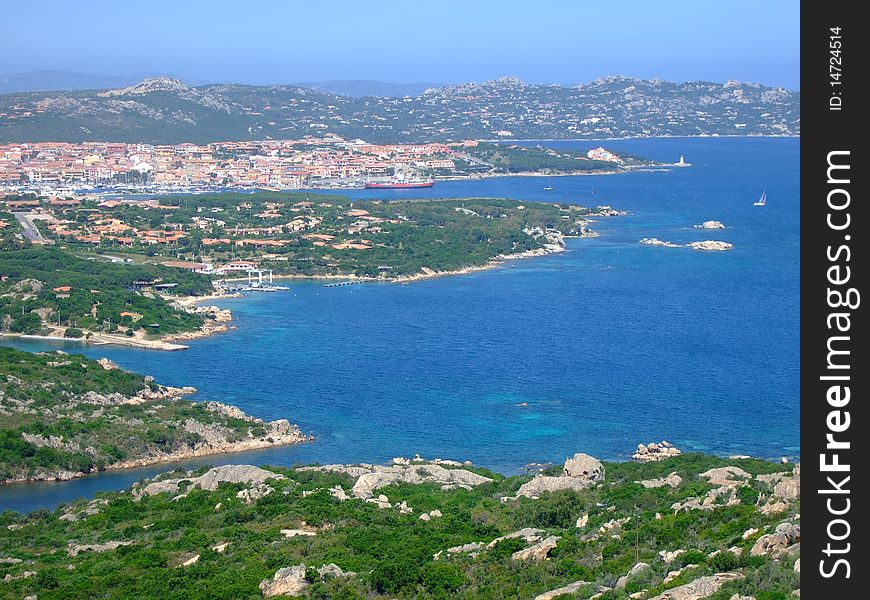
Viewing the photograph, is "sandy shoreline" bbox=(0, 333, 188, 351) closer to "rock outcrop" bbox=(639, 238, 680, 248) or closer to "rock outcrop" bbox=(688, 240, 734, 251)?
"rock outcrop" bbox=(639, 238, 680, 248)

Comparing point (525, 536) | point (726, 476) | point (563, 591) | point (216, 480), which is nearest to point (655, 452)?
point (726, 476)

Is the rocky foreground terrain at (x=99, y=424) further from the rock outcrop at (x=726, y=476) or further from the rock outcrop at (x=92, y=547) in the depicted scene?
the rock outcrop at (x=726, y=476)

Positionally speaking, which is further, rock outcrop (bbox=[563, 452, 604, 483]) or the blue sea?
the blue sea

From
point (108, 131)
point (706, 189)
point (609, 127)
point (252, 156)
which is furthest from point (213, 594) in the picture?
point (609, 127)

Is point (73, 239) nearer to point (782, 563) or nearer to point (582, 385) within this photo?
point (582, 385)

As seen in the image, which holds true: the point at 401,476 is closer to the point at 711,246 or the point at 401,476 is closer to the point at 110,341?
the point at 110,341

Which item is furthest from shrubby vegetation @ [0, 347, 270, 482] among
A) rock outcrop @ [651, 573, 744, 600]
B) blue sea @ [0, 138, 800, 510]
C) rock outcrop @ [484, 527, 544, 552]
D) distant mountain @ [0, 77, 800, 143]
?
distant mountain @ [0, 77, 800, 143]
